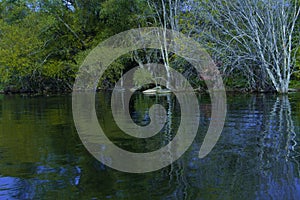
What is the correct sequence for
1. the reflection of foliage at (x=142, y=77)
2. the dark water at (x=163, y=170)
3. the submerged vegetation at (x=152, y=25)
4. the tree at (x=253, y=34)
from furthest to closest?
the reflection of foliage at (x=142, y=77)
the submerged vegetation at (x=152, y=25)
the tree at (x=253, y=34)
the dark water at (x=163, y=170)

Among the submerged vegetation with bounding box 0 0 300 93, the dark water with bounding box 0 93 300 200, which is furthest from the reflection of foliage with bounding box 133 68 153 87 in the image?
the dark water with bounding box 0 93 300 200

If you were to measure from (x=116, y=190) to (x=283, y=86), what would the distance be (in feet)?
70.5

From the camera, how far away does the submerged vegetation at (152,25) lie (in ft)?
76.8

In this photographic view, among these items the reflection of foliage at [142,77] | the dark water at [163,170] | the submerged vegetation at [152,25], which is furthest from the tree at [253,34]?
the dark water at [163,170]

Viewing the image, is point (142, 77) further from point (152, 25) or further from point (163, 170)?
point (163, 170)

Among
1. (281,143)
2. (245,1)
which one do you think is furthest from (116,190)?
(245,1)

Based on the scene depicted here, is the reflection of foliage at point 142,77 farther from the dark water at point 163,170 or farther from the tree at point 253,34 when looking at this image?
the dark water at point 163,170

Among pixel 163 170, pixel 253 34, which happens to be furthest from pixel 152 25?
pixel 163 170

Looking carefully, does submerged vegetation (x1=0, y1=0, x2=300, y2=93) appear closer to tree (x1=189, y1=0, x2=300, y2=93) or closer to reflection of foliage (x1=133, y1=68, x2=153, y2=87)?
tree (x1=189, y1=0, x2=300, y2=93)

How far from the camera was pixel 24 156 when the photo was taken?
22.4ft

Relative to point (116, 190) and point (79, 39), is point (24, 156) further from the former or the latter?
point (79, 39)

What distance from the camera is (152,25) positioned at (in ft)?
109

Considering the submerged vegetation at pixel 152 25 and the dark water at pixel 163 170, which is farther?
the submerged vegetation at pixel 152 25

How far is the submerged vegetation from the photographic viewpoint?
76.8 ft
